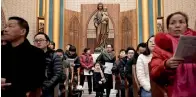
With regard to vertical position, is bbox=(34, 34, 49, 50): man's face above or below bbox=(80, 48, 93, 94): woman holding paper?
above

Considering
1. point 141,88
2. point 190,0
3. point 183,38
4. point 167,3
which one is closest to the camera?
point 183,38

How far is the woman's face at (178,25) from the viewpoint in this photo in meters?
2.37

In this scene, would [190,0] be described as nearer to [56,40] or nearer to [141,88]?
[56,40]

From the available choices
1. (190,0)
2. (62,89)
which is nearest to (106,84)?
(62,89)

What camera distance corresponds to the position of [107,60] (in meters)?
7.14

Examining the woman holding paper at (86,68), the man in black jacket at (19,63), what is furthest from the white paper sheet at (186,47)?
the woman holding paper at (86,68)

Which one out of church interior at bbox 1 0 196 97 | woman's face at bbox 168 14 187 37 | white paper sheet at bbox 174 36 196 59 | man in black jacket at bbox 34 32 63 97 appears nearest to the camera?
white paper sheet at bbox 174 36 196 59

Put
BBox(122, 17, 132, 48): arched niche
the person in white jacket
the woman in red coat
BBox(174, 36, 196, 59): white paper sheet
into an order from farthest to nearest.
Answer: BBox(122, 17, 132, 48): arched niche, the person in white jacket, the woman in red coat, BBox(174, 36, 196, 59): white paper sheet

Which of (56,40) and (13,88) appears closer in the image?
(13,88)

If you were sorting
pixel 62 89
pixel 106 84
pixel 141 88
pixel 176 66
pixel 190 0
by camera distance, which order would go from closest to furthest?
pixel 176 66 < pixel 141 88 < pixel 62 89 < pixel 106 84 < pixel 190 0

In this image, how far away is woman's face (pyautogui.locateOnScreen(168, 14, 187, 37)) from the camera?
2371 millimetres

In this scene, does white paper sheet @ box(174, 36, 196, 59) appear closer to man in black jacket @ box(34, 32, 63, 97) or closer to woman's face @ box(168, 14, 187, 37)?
woman's face @ box(168, 14, 187, 37)

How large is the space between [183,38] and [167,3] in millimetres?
8914

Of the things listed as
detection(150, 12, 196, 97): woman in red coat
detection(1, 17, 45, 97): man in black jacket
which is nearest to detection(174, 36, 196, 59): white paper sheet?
detection(150, 12, 196, 97): woman in red coat
